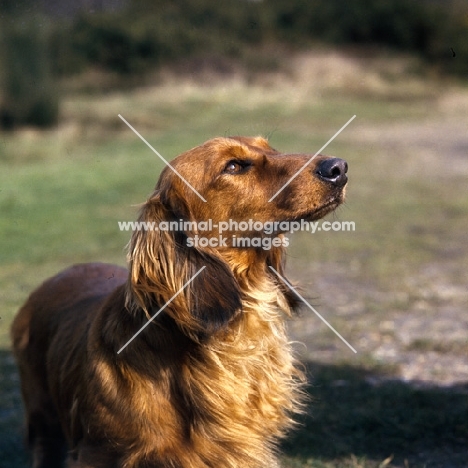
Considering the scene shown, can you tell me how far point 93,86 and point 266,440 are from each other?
80.2ft

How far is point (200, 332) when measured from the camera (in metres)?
3.39

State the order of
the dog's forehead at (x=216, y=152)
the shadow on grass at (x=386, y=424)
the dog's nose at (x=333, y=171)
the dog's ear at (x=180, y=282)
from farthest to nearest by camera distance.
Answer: the shadow on grass at (x=386, y=424), the dog's forehead at (x=216, y=152), the dog's nose at (x=333, y=171), the dog's ear at (x=180, y=282)

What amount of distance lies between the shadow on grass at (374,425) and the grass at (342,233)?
0.04 ft

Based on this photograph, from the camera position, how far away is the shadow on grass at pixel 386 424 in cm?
461

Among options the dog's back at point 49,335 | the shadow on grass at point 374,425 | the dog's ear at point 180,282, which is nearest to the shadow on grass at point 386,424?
the shadow on grass at point 374,425

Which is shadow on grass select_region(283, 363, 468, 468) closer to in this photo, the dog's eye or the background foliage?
the dog's eye

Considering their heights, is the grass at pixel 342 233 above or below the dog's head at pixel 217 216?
below

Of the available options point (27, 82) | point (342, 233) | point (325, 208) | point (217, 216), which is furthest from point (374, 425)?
point (27, 82)

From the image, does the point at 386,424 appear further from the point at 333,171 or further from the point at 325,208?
the point at 333,171

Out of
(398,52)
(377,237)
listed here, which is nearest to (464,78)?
(398,52)

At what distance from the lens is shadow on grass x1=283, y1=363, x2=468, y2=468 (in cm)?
461

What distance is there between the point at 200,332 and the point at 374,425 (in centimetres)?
206

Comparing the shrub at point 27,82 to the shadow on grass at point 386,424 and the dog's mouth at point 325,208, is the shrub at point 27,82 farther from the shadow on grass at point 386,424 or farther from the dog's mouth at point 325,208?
the dog's mouth at point 325,208
